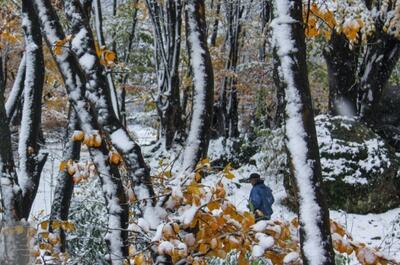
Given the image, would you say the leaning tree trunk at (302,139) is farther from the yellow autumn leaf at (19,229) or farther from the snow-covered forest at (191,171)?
the yellow autumn leaf at (19,229)

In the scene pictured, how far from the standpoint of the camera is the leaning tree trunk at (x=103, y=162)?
9.68 feet

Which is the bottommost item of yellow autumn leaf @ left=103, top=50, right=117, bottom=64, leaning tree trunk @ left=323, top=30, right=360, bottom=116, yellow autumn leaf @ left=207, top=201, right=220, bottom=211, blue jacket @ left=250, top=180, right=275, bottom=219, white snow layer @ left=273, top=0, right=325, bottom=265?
blue jacket @ left=250, top=180, right=275, bottom=219

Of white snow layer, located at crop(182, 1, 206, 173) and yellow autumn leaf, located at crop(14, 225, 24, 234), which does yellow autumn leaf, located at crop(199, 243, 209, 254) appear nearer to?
white snow layer, located at crop(182, 1, 206, 173)

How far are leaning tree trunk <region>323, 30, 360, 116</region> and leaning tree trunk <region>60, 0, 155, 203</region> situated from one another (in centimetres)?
1038

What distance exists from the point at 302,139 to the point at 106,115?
50.9 inches

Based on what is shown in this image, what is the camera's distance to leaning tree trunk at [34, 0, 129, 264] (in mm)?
2951

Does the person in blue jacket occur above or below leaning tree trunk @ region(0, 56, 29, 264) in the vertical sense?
below

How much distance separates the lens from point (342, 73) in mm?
12570

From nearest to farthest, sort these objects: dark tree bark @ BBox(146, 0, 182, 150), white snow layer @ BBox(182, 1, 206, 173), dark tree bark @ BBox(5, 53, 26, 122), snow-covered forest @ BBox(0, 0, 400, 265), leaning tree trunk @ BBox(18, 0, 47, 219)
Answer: snow-covered forest @ BBox(0, 0, 400, 265)
white snow layer @ BBox(182, 1, 206, 173)
leaning tree trunk @ BBox(18, 0, 47, 219)
dark tree bark @ BBox(5, 53, 26, 122)
dark tree bark @ BBox(146, 0, 182, 150)

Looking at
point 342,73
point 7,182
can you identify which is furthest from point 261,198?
point 342,73

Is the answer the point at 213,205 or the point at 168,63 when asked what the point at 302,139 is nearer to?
the point at 213,205

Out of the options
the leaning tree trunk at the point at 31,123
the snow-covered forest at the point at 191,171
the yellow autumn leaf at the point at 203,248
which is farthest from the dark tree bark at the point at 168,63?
the yellow autumn leaf at the point at 203,248

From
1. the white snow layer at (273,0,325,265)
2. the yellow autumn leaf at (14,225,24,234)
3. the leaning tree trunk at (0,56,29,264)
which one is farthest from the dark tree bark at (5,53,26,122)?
the white snow layer at (273,0,325,265)

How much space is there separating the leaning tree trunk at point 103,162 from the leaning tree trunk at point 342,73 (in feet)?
33.9
